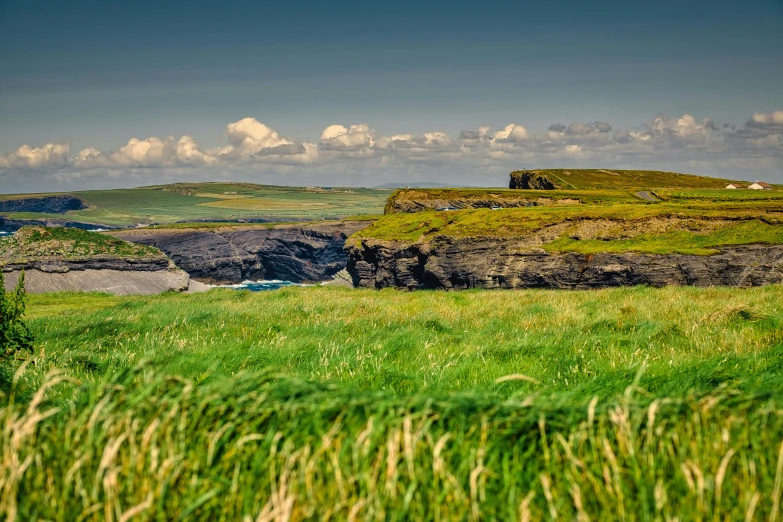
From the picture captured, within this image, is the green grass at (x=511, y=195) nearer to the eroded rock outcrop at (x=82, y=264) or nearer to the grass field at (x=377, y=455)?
the eroded rock outcrop at (x=82, y=264)

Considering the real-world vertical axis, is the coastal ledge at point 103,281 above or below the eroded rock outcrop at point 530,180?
below

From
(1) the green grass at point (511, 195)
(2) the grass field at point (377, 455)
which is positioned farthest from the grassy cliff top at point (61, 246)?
(2) the grass field at point (377, 455)

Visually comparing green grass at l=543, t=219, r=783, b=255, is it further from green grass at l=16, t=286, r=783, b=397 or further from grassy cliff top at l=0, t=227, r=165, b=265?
grassy cliff top at l=0, t=227, r=165, b=265

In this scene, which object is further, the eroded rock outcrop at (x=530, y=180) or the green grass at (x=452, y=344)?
the eroded rock outcrop at (x=530, y=180)

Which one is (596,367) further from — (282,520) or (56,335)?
(56,335)

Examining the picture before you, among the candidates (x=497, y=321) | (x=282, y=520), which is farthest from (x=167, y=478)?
(x=497, y=321)

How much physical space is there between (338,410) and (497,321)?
11230 millimetres

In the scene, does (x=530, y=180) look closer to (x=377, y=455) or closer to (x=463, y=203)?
(x=463, y=203)

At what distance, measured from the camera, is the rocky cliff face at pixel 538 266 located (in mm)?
50469

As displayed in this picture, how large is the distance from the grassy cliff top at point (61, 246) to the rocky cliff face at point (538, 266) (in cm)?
4503

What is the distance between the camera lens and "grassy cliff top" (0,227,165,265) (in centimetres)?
8650

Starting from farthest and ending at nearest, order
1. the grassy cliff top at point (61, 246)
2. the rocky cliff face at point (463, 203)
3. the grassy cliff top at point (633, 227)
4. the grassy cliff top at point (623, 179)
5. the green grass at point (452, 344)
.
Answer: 1. the grassy cliff top at point (623, 179)
2. the rocky cliff face at point (463, 203)
3. the grassy cliff top at point (61, 246)
4. the grassy cliff top at point (633, 227)
5. the green grass at point (452, 344)

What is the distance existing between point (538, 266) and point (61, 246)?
3070 inches

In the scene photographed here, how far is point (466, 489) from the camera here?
138 inches
